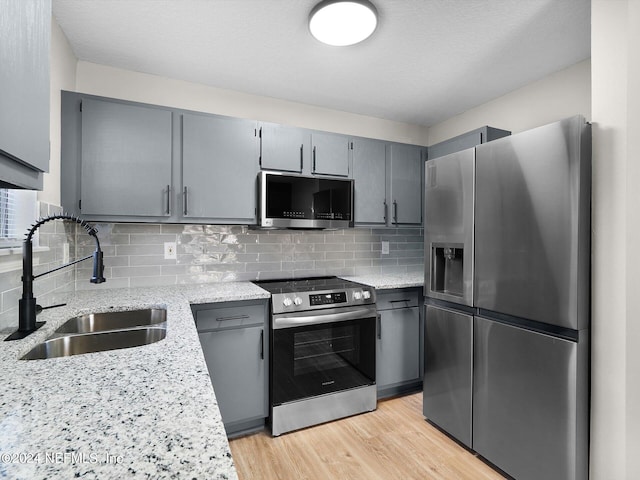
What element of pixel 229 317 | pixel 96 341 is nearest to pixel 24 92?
pixel 96 341

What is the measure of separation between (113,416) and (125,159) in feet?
6.33

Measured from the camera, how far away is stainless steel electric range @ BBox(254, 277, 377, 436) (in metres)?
2.24

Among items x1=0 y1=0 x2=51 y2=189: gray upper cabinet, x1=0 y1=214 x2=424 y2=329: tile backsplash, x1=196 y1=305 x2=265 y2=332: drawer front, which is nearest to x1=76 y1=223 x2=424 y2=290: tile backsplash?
x1=0 y1=214 x2=424 y2=329: tile backsplash

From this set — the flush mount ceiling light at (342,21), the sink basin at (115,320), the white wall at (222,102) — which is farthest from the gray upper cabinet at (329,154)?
the sink basin at (115,320)

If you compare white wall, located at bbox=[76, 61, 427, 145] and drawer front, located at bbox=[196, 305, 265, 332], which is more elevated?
white wall, located at bbox=[76, 61, 427, 145]

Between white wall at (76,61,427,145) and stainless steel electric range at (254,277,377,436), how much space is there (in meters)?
1.49

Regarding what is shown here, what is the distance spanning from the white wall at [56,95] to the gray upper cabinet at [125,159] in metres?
0.13

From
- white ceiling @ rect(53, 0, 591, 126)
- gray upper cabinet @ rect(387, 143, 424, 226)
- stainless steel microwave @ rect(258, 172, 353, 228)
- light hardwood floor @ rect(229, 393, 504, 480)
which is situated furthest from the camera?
gray upper cabinet @ rect(387, 143, 424, 226)

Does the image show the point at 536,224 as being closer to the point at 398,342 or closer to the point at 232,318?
the point at 398,342

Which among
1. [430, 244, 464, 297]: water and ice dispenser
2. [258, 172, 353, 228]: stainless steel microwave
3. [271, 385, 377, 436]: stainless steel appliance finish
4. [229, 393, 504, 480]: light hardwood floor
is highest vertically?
[258, 172, 353, 228]: stainless steel microwave

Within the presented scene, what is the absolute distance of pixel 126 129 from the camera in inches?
86.2

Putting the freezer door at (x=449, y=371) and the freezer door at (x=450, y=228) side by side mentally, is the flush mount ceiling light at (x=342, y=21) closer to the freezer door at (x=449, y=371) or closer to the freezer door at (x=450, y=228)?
the freezer door at (x=450, y=228)

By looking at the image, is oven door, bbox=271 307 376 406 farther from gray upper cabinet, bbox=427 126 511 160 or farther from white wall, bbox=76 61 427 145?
white wall, bbox=76 61 427 145

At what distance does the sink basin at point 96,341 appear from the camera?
131 centimetres
